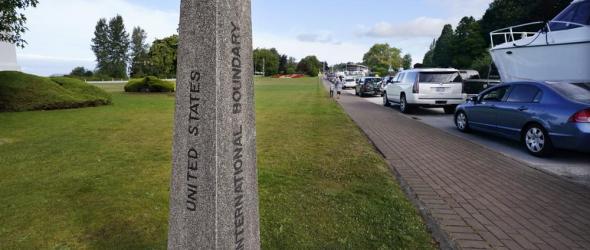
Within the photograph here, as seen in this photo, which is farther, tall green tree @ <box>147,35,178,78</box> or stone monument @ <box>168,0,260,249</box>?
tall green tree @ <box>147,35,178,78</box>

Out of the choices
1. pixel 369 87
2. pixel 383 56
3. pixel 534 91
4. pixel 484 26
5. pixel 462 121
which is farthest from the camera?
pixel 383 56

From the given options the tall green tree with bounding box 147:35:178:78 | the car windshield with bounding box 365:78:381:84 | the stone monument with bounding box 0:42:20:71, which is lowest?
the car windshield with bounding box 365:78:381:84

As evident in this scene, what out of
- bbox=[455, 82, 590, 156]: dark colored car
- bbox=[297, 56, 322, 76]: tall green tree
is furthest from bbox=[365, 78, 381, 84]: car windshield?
Result: bbox=[297, 56, 322, 76]: tall green tree

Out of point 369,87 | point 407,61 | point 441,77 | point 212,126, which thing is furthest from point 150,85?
point 407,61

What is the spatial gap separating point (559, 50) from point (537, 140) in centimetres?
459

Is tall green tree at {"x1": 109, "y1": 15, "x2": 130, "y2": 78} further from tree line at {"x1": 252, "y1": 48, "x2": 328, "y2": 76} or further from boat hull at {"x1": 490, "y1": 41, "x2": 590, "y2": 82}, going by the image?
boat hull at {"x1": 490, "y1": 41, "x2": 590, "y2": 82}

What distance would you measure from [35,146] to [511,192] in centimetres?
886

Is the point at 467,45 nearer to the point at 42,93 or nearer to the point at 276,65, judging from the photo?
the point at 276,65

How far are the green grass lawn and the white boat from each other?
6.21 metres

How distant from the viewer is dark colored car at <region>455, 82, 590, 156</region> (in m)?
6.57

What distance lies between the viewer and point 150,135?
912cm

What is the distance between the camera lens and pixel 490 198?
192 inches

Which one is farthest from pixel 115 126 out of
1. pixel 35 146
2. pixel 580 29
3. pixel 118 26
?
pixel 118 26

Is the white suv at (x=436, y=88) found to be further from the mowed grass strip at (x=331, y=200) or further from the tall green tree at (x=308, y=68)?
the tall green tree at (x=308, y=68)
